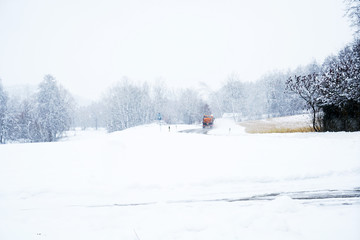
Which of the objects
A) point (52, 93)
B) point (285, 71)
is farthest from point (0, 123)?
point (285, 71)

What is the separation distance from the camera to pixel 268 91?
54.0 meters

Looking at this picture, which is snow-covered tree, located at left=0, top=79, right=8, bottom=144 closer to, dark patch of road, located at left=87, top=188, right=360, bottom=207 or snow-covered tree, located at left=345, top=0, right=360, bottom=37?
dark patch of road, located at left=87, top=188, right=360, bottom=207

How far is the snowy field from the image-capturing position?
311 centimetres

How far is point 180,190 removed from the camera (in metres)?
5.19

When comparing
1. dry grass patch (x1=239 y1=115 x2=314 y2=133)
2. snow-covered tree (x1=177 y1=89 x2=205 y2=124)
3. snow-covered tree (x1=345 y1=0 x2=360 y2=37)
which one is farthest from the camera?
snow-covered tree (x1=177 y1=89 x2=205 y2=124)

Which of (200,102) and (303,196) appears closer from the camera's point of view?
(303,196)

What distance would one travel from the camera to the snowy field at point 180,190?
3107 millimetres

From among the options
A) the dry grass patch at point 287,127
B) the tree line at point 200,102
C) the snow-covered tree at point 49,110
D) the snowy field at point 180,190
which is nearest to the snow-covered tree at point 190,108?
the tree line at point 200,102

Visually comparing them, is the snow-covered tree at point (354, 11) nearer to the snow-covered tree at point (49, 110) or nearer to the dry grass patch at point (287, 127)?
the dry grass patch at point (287, 127)

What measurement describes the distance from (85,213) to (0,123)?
124ft

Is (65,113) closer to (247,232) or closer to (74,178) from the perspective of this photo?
(74,178)

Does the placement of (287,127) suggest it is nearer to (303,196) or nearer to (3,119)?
(303,196)

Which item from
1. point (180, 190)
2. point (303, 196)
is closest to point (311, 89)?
point (303, 196)

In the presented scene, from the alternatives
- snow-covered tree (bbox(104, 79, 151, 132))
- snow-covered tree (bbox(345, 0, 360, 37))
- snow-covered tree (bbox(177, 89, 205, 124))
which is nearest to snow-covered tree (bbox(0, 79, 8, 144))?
snow-covered tree (bbox(104, 79, 151, 132))
